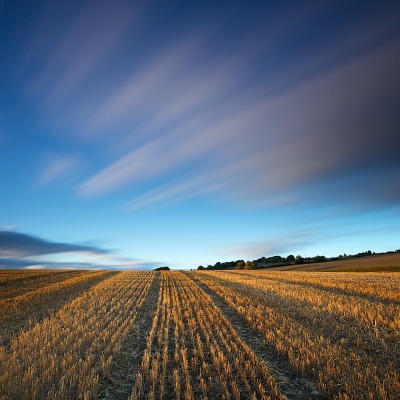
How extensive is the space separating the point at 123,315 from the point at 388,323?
33.9ft

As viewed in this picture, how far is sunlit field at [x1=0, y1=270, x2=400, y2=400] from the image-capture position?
6098 millimetres

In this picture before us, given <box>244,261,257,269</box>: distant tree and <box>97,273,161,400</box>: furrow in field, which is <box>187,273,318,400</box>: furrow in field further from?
<box>244,261,257,269</box>: distant tree

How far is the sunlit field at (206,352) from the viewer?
20.0 ft

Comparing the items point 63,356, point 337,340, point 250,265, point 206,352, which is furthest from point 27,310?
point 250,265

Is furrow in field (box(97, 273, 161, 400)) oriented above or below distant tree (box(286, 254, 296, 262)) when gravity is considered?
below

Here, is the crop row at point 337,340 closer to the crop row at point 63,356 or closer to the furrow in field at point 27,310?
the crop row at point 63,356

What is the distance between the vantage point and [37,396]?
580cm

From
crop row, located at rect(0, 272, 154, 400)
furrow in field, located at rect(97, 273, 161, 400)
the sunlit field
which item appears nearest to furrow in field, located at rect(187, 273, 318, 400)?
the sunlit field

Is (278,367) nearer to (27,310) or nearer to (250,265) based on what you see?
(27,310)

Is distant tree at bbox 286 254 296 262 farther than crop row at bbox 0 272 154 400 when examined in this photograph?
Yes

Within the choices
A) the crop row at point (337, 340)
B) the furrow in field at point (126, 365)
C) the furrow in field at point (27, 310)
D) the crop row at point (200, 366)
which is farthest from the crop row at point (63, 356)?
the crop row at point (337, 340)

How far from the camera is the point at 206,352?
326 inches

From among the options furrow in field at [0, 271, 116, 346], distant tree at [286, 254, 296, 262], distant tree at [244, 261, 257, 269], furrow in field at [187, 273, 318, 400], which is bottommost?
furrow in field at [187, 273, 318, 400]

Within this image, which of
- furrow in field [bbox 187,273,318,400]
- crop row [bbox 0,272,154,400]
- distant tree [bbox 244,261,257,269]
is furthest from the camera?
distant tree [bbox 244,261,257,269]
